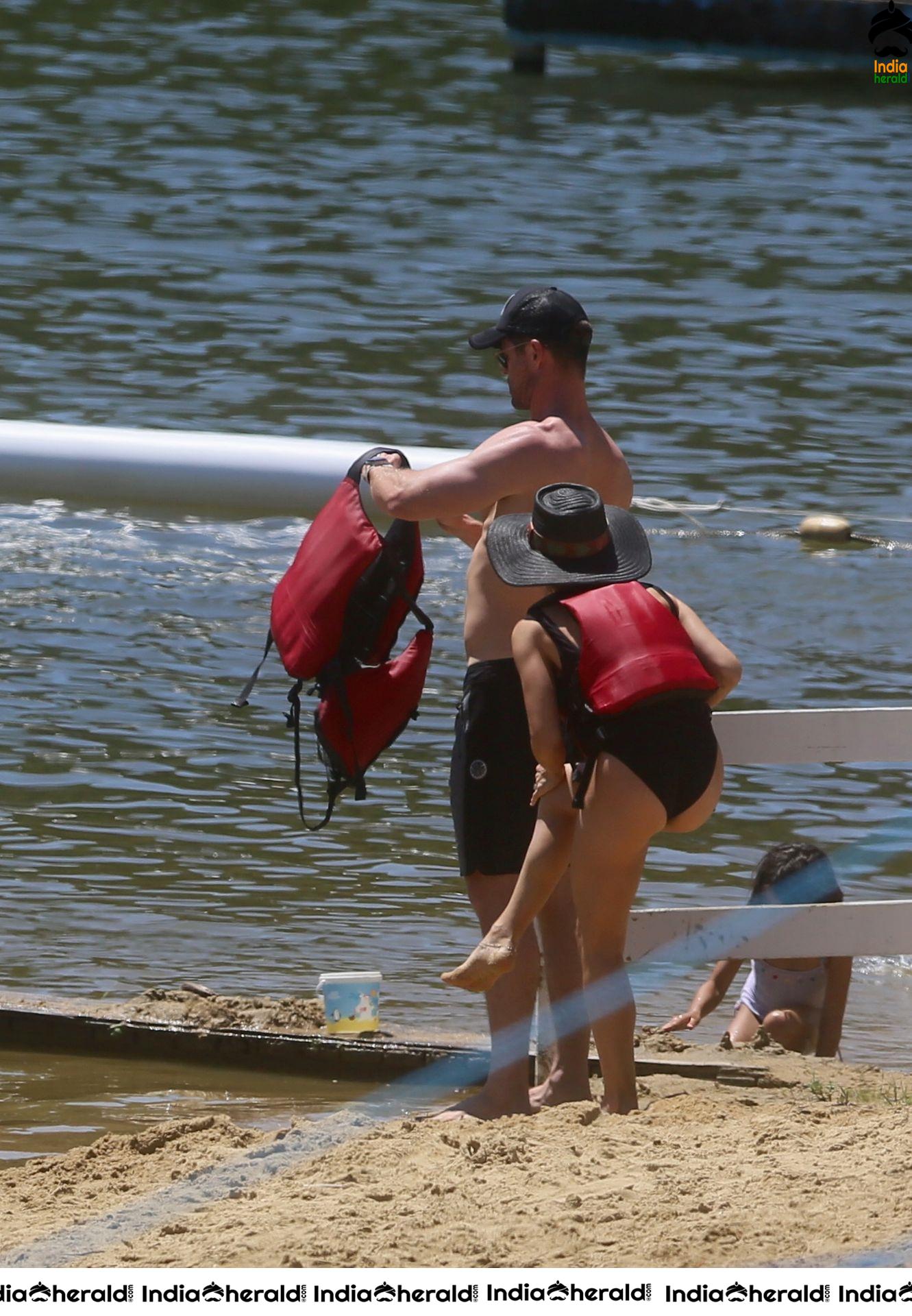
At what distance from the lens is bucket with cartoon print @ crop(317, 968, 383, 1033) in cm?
449

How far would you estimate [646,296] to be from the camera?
15773 mm

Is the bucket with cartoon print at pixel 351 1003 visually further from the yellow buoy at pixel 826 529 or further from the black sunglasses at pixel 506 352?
the yellow buoy at pixel 826 529

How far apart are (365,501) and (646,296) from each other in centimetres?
1111

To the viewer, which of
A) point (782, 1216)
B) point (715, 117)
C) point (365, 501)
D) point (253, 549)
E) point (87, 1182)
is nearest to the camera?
point (782, 1216)

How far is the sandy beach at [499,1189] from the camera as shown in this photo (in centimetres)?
284

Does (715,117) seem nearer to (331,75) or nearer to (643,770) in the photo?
(331,75)

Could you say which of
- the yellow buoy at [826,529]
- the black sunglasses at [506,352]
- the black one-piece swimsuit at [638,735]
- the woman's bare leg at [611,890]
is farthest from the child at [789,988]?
the yellow buoy at [826,529]

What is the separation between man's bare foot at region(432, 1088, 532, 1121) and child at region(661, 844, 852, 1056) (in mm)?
898

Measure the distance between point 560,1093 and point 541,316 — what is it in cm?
158

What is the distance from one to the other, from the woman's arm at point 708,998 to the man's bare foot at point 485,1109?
2.95ft

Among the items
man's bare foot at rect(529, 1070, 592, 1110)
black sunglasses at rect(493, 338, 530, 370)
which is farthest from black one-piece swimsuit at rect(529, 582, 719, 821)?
man's bare foot at rect(529, 1070, 592, 1110)

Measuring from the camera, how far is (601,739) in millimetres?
3607

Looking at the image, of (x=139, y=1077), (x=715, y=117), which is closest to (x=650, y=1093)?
(x=139, y=1077)

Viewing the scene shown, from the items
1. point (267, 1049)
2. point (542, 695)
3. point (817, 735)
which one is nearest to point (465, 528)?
point (542, 695)
